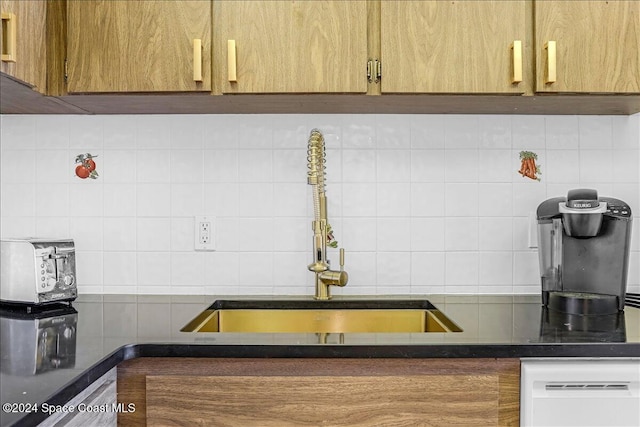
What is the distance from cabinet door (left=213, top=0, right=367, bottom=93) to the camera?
59.7 inches

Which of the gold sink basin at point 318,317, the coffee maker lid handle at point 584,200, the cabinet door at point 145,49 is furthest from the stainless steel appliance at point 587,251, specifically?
the cabinet door at point 145,49

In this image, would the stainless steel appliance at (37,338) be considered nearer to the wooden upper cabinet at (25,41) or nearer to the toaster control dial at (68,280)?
the toaster control dial at (68,280)

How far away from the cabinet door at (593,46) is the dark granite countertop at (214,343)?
631 millimetres

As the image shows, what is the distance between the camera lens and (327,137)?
6.13ft

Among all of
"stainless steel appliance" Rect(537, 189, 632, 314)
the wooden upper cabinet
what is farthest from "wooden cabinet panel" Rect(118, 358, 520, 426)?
the wooden upper cabinet

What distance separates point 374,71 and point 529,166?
2.25 ft

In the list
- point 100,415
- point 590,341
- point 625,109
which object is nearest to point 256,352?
point 100,415

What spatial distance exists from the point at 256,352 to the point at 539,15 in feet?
3.82

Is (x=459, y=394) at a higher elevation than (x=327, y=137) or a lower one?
lower

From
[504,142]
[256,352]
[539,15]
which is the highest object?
[539,15]

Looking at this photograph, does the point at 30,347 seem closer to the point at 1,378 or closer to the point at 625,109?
the point at 1,378

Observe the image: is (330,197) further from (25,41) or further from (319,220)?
(25,41)

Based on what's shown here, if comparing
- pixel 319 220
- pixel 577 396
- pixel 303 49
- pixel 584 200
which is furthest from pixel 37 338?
pixel 584 200

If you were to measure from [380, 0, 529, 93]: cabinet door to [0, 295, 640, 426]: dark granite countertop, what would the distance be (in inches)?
25.4
